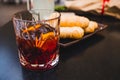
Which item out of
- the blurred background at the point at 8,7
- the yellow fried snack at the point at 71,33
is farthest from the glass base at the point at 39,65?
the blurred background at the point at 8,7

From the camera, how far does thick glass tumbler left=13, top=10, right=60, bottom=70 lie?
512mm

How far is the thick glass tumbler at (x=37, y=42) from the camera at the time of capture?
51 centimetres

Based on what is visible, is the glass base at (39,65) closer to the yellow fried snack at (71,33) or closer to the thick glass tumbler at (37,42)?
the thick glass tumbler at (37,42)

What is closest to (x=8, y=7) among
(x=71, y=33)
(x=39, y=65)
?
(x=71, y=33)

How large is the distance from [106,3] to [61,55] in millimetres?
485

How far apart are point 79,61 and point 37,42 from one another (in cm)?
12

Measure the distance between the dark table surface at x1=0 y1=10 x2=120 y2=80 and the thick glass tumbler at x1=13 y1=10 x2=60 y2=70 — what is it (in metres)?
0.02

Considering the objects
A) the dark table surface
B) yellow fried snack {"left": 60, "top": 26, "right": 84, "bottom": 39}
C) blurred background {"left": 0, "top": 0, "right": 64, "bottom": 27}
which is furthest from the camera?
blurred background {"left": 0, "top": 0, "right": 64, "bottom": 27}

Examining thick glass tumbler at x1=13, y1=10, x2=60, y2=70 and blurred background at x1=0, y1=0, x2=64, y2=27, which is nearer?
thick glass tumbler at x1=13, y1=10, x2=60, y2=70

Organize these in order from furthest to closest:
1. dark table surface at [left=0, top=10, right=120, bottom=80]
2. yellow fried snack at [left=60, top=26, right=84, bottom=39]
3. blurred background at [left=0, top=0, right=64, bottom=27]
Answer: blurred background at [left=0, top=0, right=64, bottom=27]
yellow fried snack at [left=60, top=26, right=84, bottom=39]
dark table surface at [left=0, top=10, right=120, bottom=80]

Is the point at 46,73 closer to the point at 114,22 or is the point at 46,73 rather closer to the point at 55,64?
the point at 55,64

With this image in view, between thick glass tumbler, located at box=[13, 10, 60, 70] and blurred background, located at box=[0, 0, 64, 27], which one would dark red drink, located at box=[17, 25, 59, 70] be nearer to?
thick glass tumbler, located at box=[13, 10, 60, 70]


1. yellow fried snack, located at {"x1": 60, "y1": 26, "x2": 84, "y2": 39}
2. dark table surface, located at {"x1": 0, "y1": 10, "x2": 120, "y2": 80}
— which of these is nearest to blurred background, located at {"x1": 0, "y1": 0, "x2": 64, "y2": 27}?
dark table surface, located at {"x1": 0, "y1": 10, "x2": 120, "y2": 80}

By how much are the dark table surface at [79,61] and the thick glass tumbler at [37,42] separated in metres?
0.02
